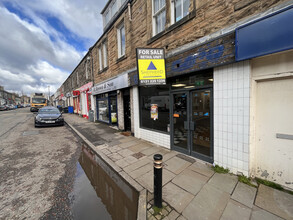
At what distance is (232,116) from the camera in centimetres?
298

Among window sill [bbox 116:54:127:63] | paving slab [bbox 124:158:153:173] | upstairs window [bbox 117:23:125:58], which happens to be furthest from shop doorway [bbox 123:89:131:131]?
paving slab [bbox 124:158:153:173]

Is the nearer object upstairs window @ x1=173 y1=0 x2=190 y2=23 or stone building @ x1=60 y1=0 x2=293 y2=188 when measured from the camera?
stone building @ x1=60 y1=0 x2=293 y2=188

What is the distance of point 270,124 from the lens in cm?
265

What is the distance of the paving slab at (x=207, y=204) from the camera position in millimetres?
1999

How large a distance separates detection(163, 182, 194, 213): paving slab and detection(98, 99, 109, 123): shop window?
7.72 meters

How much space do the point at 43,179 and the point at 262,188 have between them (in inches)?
202

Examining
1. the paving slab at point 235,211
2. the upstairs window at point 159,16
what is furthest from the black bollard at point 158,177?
the upstairs window at point 159,16

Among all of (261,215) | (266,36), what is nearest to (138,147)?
(261,215)

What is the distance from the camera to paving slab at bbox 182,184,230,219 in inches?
78.7

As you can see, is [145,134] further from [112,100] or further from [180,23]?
[180,23]

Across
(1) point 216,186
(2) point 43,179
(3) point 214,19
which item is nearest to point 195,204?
(1) point 216,186

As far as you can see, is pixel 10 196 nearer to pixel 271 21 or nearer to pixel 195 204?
pixel 195 204

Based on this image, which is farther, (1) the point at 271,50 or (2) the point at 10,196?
(2) the point at 10,196

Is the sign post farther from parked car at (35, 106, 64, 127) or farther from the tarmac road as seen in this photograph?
parked car at (35, 106, 64, 127)
